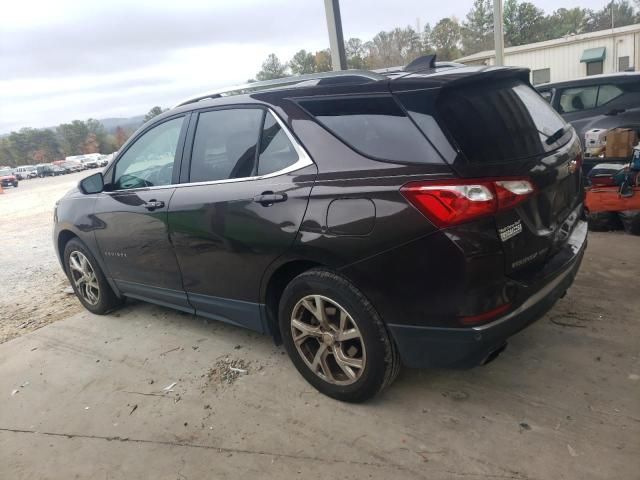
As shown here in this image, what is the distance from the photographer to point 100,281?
15.2 ft

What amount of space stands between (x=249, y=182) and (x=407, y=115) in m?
1.06

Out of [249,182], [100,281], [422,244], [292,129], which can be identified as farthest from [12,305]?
[422,244]

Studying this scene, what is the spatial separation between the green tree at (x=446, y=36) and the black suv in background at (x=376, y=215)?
187 ft

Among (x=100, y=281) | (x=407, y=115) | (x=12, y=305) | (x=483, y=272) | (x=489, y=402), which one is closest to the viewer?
(x=483, y=272)

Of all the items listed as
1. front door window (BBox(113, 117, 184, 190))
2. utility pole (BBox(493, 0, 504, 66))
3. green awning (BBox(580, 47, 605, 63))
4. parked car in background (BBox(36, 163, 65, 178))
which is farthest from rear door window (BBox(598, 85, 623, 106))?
parked car in background (BBox(36, 163, 65, 178))

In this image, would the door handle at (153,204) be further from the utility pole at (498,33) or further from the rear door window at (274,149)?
the utility pole at (498,33)

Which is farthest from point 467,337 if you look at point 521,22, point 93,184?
point 521,22

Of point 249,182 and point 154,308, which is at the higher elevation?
point 249,182

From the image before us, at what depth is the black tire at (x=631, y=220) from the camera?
512 centimetres

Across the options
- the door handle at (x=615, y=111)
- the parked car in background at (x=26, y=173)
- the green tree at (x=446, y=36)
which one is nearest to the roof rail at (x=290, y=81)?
the door handle at (x=615, y=111)

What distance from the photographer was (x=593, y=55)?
27719 mm

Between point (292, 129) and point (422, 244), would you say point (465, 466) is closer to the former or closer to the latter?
point (422, 244)

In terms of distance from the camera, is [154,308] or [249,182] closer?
[249,182]

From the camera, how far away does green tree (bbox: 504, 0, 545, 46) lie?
182 feet
